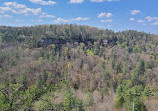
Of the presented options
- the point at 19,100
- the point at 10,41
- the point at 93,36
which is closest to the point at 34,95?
the point at 19,100

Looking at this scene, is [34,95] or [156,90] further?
[156,90]

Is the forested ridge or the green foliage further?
the green foliage

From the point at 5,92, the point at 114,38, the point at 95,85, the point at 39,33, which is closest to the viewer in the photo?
the point at 5,92

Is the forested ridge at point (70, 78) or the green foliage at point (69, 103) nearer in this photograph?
the forested ridge at point (70, 78)

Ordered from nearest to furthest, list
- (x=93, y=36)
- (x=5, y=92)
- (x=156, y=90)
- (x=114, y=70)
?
(x=5, y=92)
(x=156, y=90)
(x=114, y=70)
(x=93, y=36)

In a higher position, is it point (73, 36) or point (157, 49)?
point (73, 36)

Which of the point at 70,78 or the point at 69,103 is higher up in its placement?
the point at 69,103

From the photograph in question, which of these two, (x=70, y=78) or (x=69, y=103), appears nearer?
(x=69, y=103)

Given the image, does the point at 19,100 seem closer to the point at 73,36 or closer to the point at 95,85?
the point at 95,85
